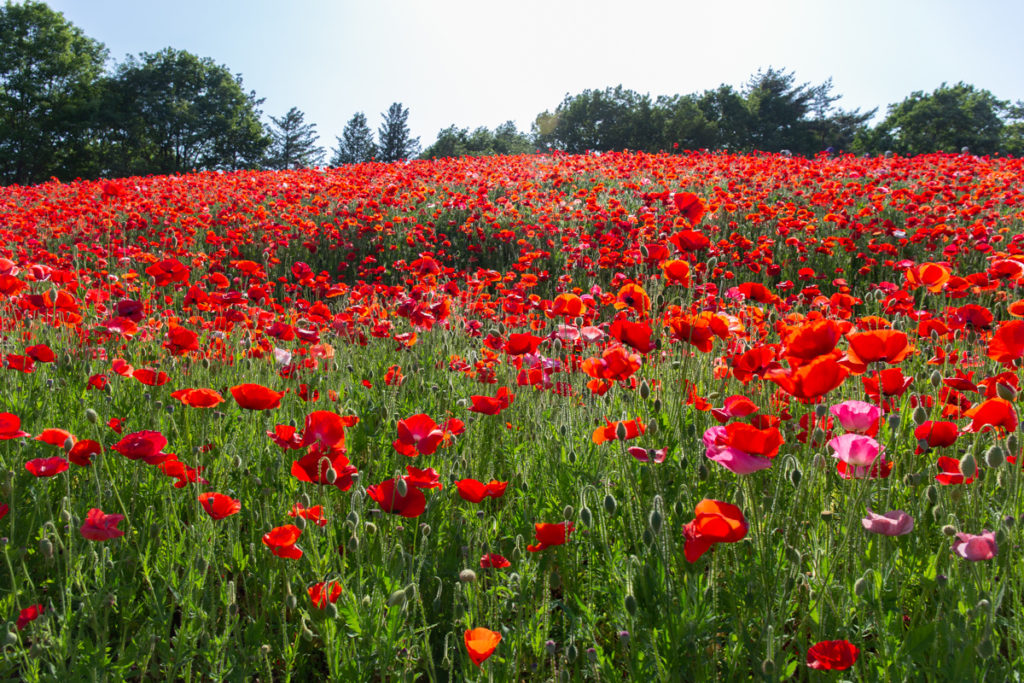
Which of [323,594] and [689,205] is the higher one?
[689,205]

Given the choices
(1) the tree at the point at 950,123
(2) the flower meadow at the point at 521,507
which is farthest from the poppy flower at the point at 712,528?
(1) the tree at the point at 950,123

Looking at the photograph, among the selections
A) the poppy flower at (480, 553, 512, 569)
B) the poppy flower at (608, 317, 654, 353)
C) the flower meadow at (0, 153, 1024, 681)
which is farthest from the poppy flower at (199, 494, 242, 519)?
the poppy flower at (608, 317, 654, 353)

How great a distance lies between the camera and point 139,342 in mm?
3508

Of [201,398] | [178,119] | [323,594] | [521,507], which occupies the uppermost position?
[178,119]

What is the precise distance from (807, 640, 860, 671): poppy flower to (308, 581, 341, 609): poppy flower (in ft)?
2.92

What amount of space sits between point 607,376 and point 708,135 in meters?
46.9

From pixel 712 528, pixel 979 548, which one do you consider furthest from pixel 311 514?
pixel 979 548

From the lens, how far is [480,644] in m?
1.04

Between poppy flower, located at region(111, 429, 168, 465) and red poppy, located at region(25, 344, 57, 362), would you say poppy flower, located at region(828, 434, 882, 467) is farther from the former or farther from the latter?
red poppy, located at region(25, 344, 57, 362)

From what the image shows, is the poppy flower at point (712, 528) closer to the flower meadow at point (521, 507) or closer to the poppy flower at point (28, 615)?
the flower meadow at point (521, 507)

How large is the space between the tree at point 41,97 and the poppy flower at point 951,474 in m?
40.6

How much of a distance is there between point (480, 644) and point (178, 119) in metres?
44.3

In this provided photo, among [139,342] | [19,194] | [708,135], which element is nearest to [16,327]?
[139,342]

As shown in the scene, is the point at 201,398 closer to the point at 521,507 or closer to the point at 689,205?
the point at 521,507
